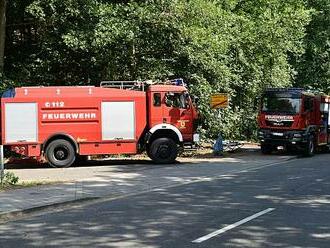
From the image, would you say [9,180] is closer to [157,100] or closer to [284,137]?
[157,100]

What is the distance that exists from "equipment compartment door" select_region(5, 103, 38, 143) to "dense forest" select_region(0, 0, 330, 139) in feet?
8.80

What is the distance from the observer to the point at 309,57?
48469 mm

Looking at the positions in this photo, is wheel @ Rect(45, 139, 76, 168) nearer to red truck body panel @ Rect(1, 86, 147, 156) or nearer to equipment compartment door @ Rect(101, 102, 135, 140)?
red truck body panel @ Rect(1, 86, 147, 156)

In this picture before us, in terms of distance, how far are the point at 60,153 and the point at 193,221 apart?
12.1 metres

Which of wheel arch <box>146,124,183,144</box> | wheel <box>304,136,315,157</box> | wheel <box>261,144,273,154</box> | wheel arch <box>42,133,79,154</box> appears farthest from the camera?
wheel <box>261,144,273,154</box>

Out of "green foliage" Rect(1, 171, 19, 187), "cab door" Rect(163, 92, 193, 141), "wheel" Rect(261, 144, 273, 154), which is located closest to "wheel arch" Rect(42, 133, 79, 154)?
"cab door" Rect(163, 92, 193, 141)

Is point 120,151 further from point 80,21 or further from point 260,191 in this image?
point 260,191

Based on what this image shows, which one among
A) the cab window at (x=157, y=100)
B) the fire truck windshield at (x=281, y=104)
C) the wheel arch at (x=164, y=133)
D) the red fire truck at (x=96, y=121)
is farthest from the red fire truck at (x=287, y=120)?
the cab window at (x=157, y=100)

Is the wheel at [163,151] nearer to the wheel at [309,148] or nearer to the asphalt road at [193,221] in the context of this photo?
the asphalt road at [193,221]

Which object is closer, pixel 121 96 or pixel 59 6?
pixel 121 96

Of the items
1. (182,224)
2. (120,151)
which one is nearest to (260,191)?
(182,224)

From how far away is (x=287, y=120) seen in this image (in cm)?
2658

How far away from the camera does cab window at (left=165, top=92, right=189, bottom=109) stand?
72.5 feet

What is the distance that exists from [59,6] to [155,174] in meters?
11.1
